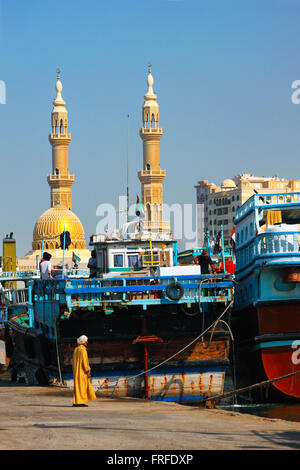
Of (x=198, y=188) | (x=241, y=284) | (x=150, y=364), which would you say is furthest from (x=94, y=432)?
(x=198, y=188)

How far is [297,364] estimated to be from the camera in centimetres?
2262

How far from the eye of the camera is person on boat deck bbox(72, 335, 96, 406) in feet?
53.4

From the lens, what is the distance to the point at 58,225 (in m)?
121

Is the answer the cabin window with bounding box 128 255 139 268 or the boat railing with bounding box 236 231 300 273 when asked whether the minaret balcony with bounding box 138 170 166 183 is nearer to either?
the cabin window with bounding box 128 255 139 268

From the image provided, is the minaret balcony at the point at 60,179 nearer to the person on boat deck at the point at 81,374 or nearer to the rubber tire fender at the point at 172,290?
the rubber tire fender at the point at 172,290

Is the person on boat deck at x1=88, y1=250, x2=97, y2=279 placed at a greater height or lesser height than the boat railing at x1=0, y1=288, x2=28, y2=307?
greater

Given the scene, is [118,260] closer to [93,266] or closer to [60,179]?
[93,266]

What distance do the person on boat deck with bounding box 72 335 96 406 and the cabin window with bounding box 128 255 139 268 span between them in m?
10.2

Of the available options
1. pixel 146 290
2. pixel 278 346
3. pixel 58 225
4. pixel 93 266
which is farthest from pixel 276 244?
pixel 58 225

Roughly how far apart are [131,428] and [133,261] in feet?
45.2

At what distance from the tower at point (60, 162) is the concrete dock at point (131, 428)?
348 feet

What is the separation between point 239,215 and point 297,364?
21.7ft

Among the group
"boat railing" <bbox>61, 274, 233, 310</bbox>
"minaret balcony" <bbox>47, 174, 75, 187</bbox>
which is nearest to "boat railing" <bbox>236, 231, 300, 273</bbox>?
"boat railing" <bbox>61, 274, 233, 310</bbox>
